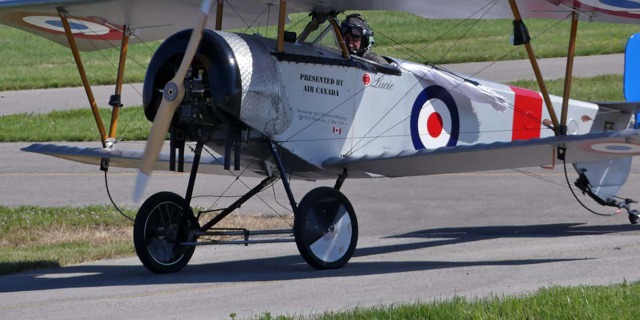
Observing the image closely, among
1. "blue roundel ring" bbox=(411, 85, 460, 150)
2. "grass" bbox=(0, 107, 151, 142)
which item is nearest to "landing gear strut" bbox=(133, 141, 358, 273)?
"blue roundel ring" bbox=(411, 85, 460, 150)

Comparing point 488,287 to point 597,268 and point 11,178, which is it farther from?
point 11,178

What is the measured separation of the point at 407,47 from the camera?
2645 cm

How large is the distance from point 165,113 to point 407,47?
17677mm

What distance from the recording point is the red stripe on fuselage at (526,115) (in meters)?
12.8

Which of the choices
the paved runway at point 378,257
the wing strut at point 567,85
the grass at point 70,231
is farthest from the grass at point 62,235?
the wing strut at point 567,85

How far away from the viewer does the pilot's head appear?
37.0ft

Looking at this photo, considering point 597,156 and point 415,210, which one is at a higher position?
point 597,156

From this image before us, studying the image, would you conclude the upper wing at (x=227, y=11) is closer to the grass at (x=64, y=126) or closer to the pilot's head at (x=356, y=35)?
the pilot's head at (x=356, y=35)

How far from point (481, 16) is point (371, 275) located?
4000 mm

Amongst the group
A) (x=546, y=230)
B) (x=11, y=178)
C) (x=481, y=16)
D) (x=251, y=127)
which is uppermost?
(x=481, y=16)

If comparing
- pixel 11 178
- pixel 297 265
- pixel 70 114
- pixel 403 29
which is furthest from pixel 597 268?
pixel 403 29

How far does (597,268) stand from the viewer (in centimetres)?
949

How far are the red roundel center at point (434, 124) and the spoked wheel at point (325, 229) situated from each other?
207 cm

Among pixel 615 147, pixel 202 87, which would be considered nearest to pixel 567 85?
pixel 615 147
